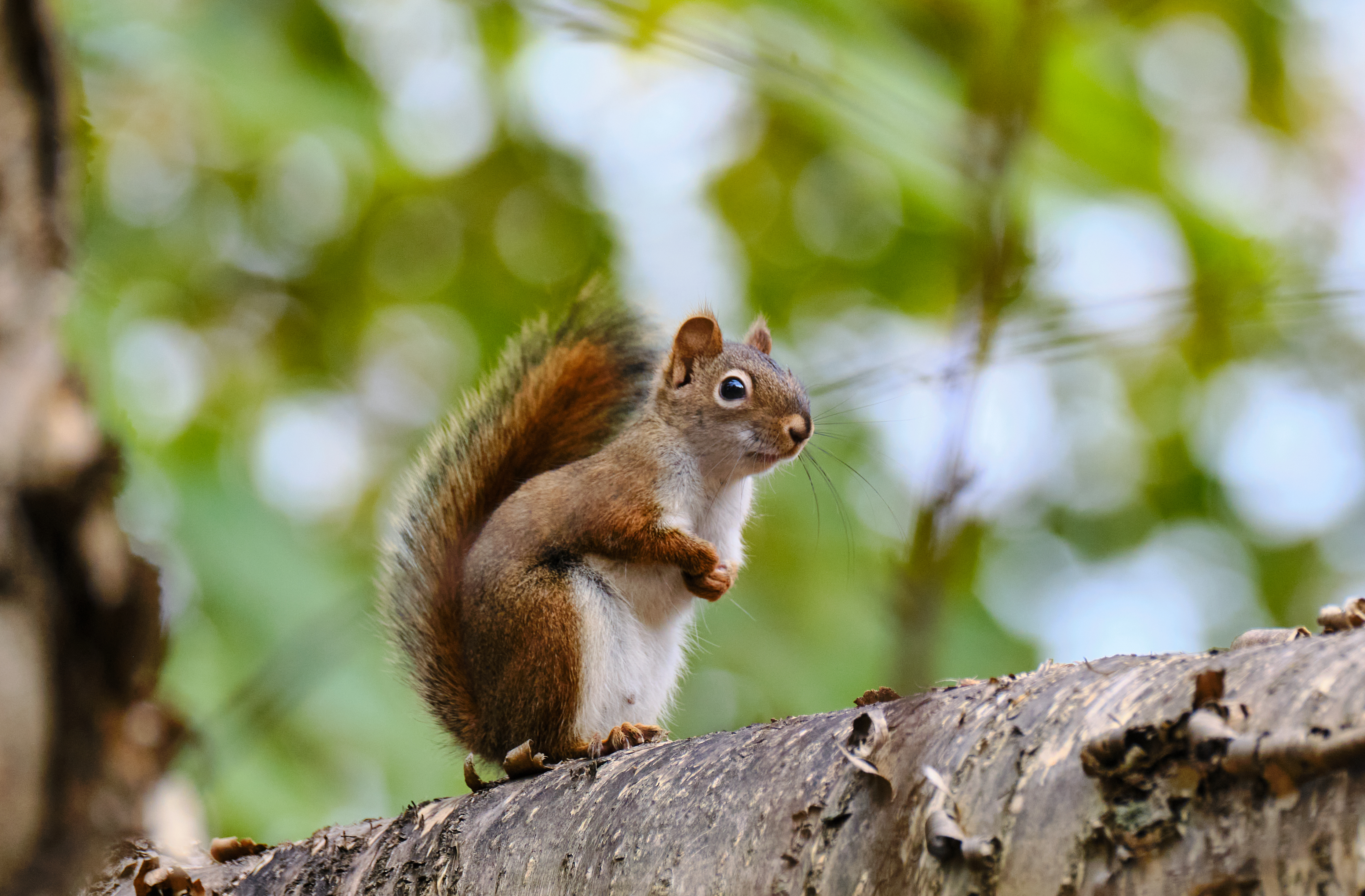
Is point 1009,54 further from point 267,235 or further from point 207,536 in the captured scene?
point 267,235

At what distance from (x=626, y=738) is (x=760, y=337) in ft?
3.25

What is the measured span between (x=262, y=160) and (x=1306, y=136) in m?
2.36

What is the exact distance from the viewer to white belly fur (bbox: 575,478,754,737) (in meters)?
1.65

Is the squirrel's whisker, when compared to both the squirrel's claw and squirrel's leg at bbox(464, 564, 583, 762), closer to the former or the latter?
squirrel's leg at bbox(464, 564, 583, 762)

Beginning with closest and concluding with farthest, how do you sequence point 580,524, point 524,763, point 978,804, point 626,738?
point 978,804
point 524,763
point 626,738
point 580,524

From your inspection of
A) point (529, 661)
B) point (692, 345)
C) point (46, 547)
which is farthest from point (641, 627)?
point (46, 547)

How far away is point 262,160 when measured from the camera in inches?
92.9

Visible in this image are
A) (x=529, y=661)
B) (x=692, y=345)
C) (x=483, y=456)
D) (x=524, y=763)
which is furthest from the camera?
(x=692, y=345)

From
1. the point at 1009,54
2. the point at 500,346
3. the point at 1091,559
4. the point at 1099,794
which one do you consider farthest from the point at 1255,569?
the point at 1009,54

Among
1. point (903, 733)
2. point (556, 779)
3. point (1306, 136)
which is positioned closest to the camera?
point (903, 733)

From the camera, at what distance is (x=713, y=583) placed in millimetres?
1773

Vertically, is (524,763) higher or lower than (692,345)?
lower

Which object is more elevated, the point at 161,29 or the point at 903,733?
the point at 161,29

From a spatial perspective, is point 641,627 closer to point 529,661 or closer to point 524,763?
point 529,661
